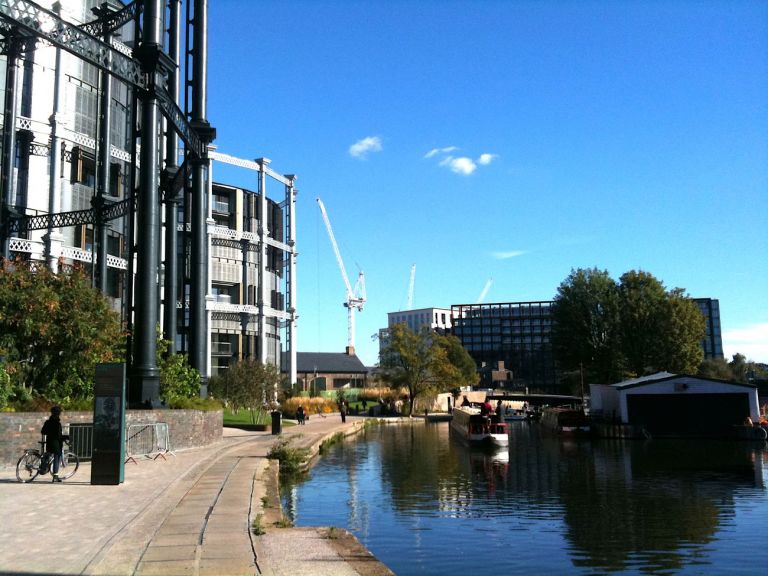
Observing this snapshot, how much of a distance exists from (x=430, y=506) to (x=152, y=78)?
18.6 m

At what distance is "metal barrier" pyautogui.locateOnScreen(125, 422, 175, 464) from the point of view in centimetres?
2345

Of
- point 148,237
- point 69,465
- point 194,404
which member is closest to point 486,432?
point 194,404

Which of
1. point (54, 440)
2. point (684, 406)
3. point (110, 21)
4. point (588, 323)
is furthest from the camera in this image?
point (588, 323)

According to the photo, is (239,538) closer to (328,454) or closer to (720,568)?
(720,568)

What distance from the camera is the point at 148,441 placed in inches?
950

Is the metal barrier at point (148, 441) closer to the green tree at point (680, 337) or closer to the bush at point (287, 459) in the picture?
the bush at point (287, 459)

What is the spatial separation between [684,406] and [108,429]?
1829 inches

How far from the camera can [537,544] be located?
611 inches

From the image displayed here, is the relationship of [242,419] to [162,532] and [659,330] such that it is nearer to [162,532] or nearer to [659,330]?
[162,532]

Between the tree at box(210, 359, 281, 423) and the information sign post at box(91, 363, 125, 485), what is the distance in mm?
27928

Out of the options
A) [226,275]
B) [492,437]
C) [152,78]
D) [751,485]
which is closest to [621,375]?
[492,437]

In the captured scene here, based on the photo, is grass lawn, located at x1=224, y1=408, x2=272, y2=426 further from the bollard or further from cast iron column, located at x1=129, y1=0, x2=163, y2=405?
cast iron column, located at x1=129, y1=0, x2=163, y2=405

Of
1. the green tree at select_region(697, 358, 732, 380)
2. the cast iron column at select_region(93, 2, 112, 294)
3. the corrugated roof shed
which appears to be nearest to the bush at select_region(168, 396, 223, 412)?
the cast iron column at select_region(93, 2, 112, 294)

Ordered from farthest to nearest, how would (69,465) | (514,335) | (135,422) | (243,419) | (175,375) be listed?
(514,335)
(243,419)
(175,375)
(135,422)
(69,465)
